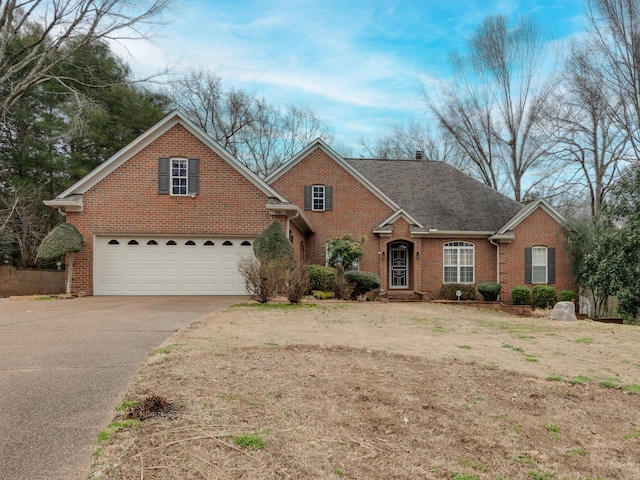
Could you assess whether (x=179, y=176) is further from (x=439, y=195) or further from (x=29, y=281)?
(x=439, y=195)

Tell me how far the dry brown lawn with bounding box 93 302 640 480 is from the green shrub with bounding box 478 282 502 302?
11.5 metres

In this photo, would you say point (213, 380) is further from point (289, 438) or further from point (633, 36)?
point (633, 36)

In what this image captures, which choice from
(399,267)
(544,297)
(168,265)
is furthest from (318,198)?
(544,297)

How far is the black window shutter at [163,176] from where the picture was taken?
614 inches

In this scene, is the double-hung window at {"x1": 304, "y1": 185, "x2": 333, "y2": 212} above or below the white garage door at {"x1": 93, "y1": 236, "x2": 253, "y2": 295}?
above

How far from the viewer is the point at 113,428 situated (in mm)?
3367

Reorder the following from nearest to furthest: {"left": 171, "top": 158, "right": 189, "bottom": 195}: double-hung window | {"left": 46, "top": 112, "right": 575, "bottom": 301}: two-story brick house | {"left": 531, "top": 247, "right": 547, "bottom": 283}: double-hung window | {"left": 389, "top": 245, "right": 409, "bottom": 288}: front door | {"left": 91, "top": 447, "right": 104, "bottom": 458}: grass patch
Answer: {"left": 91, "top": 447, "right": 104, "bottom": 458}: grass patch → {"left": 46, "top": 112, "right": 575, "bottom": 301}: two-story brick house → {"left": 171, "top": 158, "right": 189, "bottom": 195}: double-hung window → {"left": 531, "top": 247, "right": 547, "bottom": 283}: double-hung window → {"left": 389, "top": 245, "right": 409, "bottom": 288}: front door

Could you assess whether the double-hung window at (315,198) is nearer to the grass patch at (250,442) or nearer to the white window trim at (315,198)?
the white window trim at (315,198)

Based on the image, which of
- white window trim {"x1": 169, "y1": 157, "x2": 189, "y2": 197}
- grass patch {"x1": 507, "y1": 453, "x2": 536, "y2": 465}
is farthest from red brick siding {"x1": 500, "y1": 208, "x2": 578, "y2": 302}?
grass patch {"x1": 507, "y1": 453, "x2": 536, "y2": 465}

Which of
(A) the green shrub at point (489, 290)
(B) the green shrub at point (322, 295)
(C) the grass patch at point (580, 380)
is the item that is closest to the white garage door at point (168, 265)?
(B) the green shrub at point (322, 295)

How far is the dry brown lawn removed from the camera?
297 cm

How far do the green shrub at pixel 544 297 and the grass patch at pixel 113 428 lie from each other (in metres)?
18.3

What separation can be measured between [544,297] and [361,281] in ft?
26.8

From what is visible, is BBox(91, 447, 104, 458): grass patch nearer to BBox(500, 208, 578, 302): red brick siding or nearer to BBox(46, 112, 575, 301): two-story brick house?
BBox(46, 112, 575, 301): two-story brick house
